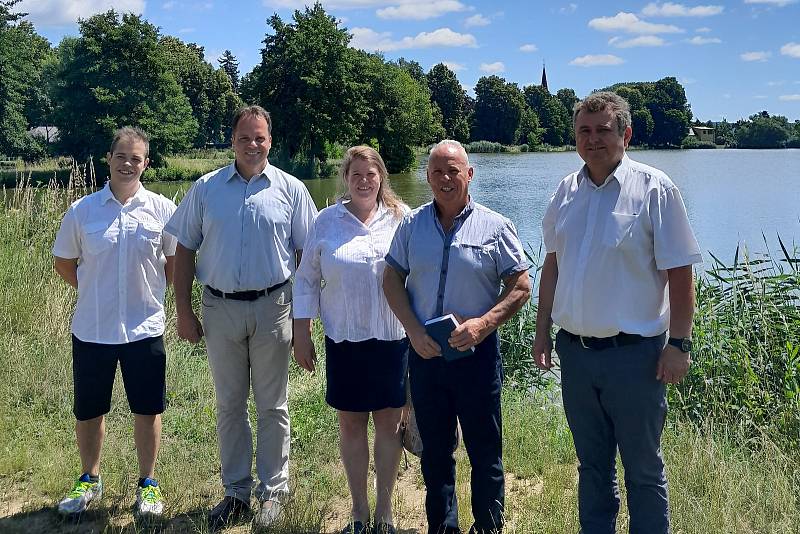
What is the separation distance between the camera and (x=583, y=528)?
3043mm

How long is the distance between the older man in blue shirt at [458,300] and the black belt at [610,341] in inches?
13.0

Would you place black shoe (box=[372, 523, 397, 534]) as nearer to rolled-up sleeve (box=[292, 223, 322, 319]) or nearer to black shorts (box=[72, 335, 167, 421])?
rolled-up sleeve (box=[292, 223, 322, 319])

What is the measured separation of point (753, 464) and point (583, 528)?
163 centimetres

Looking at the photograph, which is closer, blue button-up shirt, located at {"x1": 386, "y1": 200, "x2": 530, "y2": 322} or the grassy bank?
blue button-up shirt, located at {"x1": 386, "y1": 200, "x2": 530, "y2": 322}

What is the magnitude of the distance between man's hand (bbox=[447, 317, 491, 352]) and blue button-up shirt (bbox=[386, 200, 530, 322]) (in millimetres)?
104

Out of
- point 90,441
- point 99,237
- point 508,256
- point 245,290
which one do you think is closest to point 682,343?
point 508,256

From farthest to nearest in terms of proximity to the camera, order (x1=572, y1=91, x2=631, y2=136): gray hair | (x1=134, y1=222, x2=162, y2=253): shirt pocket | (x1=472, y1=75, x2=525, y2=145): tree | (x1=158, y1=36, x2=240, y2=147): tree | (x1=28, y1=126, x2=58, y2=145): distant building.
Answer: (x1=472, y1=75, x2=525, y2=145): tree < (x1=158, y1=36, x2=240, y2=147): tree < (x1=28, y1=126, x2=58, y2=145): distant building < (x1=134, y1=222, x2=162, y2=253): shirt pocket < (x1=572, y1=91, x2=631, y2=136): gray hair

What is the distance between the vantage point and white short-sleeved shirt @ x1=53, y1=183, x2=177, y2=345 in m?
3.51

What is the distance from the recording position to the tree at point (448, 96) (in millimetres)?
77438

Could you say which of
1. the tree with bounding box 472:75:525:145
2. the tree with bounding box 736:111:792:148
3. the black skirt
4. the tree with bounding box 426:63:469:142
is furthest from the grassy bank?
the tree with bounding box 736:111:792:148

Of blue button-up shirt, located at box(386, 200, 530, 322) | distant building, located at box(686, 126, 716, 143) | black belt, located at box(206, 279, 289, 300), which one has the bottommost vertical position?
black belt, located at box(206, 279, 289, 300)

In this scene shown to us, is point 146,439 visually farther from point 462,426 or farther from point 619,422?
point 619,422

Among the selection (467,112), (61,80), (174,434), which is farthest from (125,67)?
(467,112)

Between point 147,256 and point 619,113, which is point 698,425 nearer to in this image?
point 619,113
